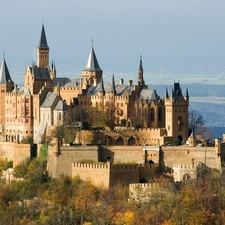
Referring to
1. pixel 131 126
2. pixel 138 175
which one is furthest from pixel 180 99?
pixel 138 175

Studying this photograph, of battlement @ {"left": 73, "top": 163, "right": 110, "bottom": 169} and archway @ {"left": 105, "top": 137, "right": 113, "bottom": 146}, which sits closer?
battlement @ {"left": 73, "top": 163, "right": 110, "bottom": 169}

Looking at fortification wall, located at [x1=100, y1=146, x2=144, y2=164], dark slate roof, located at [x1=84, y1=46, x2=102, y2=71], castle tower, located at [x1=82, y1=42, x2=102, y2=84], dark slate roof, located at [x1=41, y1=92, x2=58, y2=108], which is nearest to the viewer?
fortification wall, located at [x1=100, y1=146, x2=144, y2=164]

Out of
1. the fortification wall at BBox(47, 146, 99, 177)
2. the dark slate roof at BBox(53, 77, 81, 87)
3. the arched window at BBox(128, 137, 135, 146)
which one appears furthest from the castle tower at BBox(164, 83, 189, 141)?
the dark slate roof at BBox(53, 77, 81, 87)

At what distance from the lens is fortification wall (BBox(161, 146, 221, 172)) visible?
72375mm

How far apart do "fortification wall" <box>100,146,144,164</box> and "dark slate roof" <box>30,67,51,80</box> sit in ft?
38.0

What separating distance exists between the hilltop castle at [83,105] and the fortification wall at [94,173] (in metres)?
5.75

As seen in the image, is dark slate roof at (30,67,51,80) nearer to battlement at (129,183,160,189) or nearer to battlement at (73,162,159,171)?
battlement at (73,162,159,171)

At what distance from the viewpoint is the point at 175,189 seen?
68.8 metres

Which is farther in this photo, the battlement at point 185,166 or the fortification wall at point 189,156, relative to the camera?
the fortification wall at point 189,156

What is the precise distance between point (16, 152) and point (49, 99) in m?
6.01

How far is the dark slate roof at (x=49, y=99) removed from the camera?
81.9 metres

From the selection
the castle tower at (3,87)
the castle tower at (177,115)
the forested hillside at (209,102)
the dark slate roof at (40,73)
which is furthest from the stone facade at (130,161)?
the forested hillside at (209,102)

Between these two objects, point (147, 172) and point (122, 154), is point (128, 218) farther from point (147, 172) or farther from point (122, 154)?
point (122, 154)

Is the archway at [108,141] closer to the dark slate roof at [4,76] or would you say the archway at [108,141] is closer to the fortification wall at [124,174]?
the fortification wall at [124,174]
